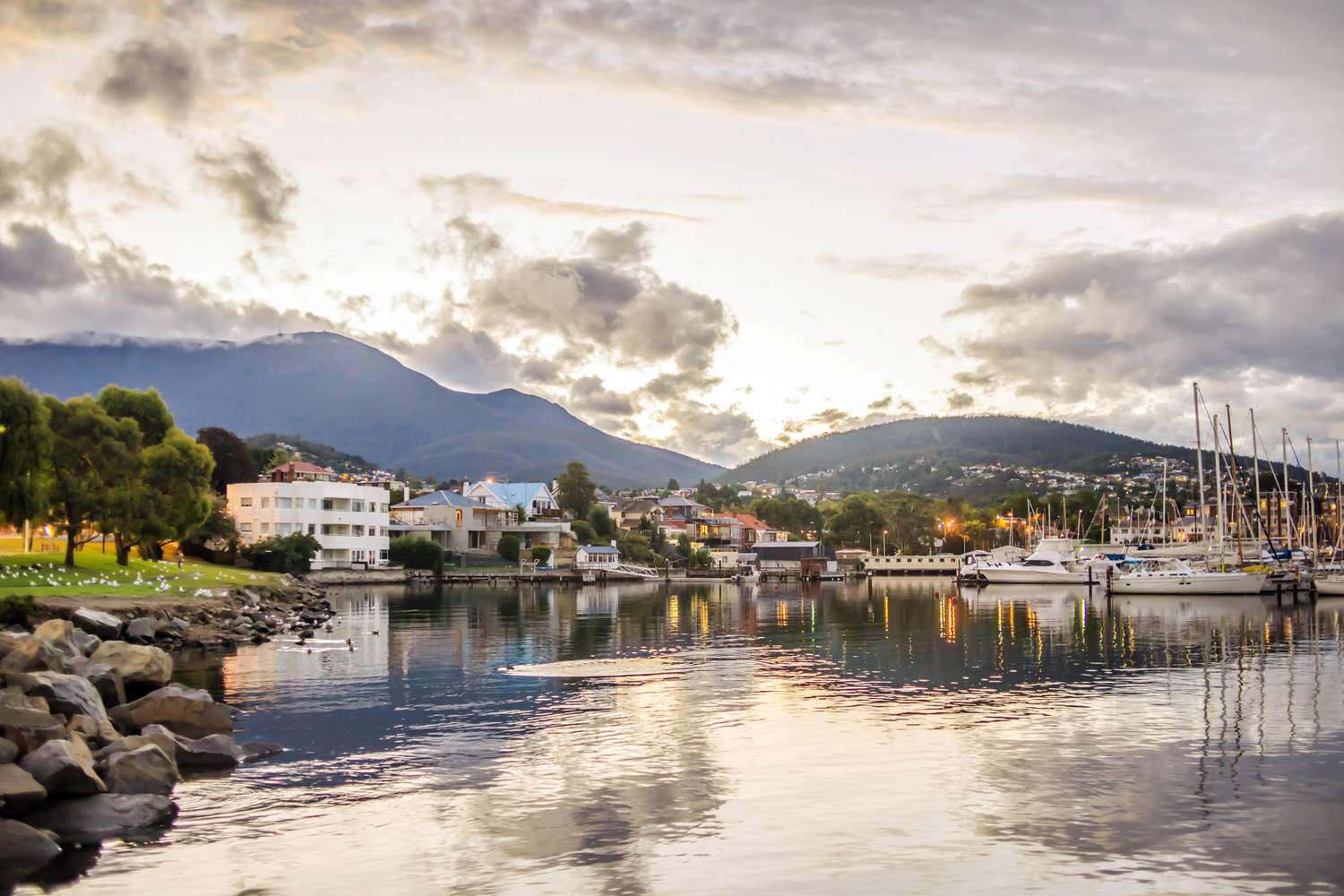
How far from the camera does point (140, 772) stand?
2369 cm

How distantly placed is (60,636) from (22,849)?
18.7m

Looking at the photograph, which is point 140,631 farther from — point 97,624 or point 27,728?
point 27,728

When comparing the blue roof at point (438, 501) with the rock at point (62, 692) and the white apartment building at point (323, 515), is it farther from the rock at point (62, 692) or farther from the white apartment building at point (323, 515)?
the rock at point (62, 692)

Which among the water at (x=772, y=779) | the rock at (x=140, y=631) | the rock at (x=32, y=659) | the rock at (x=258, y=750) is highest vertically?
the rock at (x=32, y=659)

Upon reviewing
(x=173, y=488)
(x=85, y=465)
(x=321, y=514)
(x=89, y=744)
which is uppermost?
(x=85, y=465)

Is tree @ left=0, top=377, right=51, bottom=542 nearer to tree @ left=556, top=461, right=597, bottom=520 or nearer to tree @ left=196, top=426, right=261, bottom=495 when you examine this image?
tree @ left=196, top=426, right=261, bottom=495

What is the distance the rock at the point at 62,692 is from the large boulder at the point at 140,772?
124 inches

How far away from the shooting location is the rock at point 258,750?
2732 cm

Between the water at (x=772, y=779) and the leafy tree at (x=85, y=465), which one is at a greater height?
the leafy tree at (x=85, y=465)

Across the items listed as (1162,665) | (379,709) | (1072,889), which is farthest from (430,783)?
(1162,665)

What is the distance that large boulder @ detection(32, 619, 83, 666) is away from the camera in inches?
1390

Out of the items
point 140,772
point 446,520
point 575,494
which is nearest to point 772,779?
point 140,772

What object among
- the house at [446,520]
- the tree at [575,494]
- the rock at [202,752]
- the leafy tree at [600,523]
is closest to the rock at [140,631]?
the rock at [202,752]

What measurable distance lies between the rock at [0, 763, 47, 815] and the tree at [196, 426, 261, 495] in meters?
114
